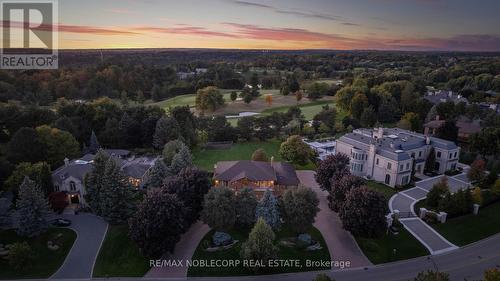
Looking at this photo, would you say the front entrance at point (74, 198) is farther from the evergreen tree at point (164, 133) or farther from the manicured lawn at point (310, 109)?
the manicured lawn at point (310, 109)

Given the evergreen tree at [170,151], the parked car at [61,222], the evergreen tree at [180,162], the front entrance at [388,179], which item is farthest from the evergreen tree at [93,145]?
the front entrance at [388,179]

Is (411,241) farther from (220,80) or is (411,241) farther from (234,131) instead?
(220,80)

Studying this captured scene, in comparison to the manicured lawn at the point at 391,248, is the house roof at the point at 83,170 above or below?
above

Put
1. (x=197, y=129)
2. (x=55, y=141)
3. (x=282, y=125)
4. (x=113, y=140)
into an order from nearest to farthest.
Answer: (x=55, y=141) < (x=113, y=140) < (x=197, y=129) < (x=282, y=125)

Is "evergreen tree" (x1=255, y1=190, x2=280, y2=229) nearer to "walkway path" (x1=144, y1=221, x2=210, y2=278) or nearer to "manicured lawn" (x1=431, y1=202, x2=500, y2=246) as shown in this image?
"walkway path" (x1=144, y1=221, x2=210, y2=278)

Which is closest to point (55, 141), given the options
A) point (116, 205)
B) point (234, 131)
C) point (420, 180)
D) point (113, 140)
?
point (113, 140)
